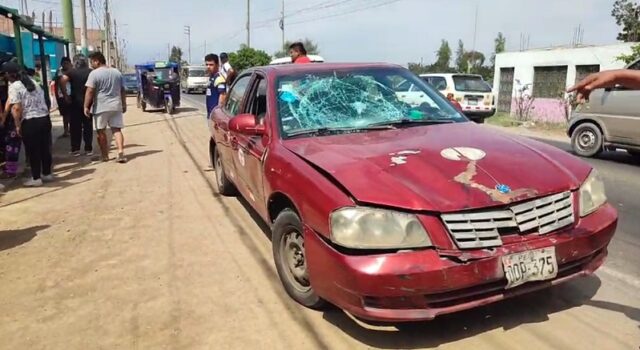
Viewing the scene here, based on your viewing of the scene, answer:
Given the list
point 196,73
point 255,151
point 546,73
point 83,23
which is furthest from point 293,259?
point 196,73

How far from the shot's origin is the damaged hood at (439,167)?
9.05 ft

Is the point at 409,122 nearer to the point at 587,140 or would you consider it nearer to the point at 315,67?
the point at 315,67

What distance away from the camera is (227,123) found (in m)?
5.34

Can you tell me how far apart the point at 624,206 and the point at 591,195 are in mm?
3515

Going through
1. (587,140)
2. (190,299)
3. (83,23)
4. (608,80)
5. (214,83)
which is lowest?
(190,299)

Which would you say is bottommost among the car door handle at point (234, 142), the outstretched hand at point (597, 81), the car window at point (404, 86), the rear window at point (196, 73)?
the car door handle at point (234, 142)

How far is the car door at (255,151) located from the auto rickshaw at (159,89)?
15716 millimetres

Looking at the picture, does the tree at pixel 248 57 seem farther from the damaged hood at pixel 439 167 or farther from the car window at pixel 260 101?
the damaged hood at pixel 439 167

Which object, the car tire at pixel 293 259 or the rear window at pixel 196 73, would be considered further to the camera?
the rear window at pixel 196 73

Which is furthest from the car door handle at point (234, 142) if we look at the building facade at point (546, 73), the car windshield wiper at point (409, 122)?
the building facade at point (546, 73)

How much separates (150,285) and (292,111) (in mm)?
1671

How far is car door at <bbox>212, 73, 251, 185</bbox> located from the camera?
5277 millimetres

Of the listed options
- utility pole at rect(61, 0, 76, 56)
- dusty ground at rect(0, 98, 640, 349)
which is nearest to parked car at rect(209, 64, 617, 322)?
dusty ground at rect(0, 98, 640, 349)

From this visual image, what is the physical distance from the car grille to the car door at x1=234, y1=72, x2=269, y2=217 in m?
1.71
